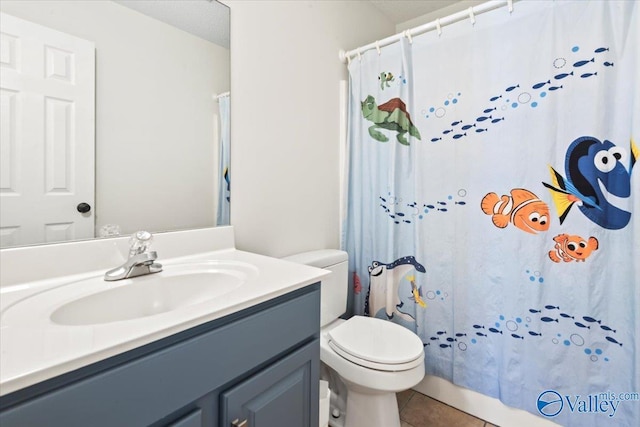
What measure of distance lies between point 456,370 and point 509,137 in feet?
3.92

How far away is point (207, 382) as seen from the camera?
648 mm

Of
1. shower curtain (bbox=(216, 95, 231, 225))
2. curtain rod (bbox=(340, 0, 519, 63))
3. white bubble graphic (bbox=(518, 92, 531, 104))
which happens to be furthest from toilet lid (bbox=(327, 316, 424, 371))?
curtain rod (bbox=(340, 0, 519, 63))

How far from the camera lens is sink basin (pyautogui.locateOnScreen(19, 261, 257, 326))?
762 mm

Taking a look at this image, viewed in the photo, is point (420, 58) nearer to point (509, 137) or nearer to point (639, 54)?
point (509, 137)

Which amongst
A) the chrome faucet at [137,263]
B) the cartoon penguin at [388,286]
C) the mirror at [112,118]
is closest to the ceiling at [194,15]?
the mirror at [112,118]

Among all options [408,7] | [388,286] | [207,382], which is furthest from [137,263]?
[408,7]

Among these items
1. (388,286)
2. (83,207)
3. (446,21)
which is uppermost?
(446,21)

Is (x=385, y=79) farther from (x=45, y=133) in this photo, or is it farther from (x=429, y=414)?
(x=429, y=414)

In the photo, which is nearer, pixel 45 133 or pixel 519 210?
pixel 45 133

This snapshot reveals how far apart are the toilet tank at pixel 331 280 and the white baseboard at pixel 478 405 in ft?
2.21

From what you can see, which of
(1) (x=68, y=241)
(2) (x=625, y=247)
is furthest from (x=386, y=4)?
(1) (x=68, y=241)

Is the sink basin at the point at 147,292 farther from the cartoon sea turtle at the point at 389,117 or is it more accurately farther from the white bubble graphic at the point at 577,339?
the white bubble graphic at the point at 577,339

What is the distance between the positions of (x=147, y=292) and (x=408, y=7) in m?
2.40

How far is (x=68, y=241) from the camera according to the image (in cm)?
91
